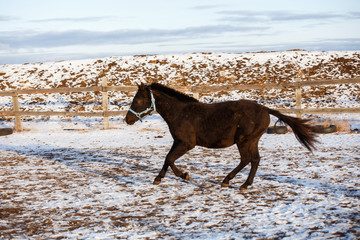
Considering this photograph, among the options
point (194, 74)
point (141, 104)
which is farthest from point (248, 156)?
point (194, 74)

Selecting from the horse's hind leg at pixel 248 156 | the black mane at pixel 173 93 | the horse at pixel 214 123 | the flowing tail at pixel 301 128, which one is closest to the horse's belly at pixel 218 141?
the horse at pixel 214 123

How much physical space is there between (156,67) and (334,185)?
2598 centimetres

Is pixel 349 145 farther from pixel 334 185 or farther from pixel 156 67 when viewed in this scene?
pixel 156 67

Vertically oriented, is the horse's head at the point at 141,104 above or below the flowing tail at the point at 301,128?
above

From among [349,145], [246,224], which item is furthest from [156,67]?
[246,224]

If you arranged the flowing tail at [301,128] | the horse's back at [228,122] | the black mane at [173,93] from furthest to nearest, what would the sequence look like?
the black mane at [173,93], the flowing tail at [301,128], the horse's back at [228,122]

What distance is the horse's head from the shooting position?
6.30 metres

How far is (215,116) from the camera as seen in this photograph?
597 cm

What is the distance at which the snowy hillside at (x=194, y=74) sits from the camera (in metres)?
22.9

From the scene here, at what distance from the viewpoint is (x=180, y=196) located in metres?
5.47

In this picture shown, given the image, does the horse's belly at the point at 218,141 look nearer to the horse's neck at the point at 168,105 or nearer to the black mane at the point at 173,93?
the horse's neck at the point at 168,105

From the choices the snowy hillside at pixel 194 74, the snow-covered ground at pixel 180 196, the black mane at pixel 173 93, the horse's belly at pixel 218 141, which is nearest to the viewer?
the snow-covered ground at pixel 180 196

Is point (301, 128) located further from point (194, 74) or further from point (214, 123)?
point (194, 74)

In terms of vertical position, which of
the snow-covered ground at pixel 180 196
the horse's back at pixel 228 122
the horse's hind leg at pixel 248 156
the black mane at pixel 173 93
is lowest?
the snow-covered ground at pixel 180 196
